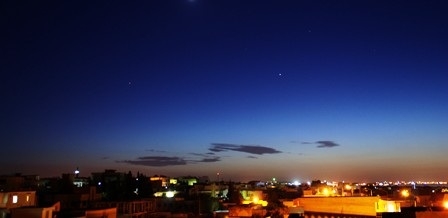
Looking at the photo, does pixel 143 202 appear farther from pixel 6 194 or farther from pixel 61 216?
pixel 61 216

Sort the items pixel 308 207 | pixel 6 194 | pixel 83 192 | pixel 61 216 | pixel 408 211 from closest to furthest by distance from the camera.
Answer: pixel 408 211 → pixel 308 207 → pixel 61 216 → pixel 6 194 → pixel 83 192

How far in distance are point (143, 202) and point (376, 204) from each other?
35879mm

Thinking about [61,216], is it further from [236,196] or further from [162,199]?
[236,196]

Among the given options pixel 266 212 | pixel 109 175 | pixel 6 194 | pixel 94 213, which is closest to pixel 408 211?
pixel 266 212

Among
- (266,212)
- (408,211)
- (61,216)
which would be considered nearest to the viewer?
(408,211)

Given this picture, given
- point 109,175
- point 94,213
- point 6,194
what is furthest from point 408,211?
point 109,175

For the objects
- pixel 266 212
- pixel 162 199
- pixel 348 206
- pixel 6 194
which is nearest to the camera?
pixel 348 206

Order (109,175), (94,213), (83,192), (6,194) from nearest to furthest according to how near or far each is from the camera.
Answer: (94,213) → (6,194) → (83,192) → (109,175)

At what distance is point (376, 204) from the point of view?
71.1ft

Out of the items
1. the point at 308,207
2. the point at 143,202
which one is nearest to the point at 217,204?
the point at 143,202

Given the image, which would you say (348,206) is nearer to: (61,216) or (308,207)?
(308,207)

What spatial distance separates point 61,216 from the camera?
3009 cm

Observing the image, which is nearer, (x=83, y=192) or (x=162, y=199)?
(x=83, y=192)

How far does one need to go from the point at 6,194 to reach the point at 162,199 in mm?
24429
